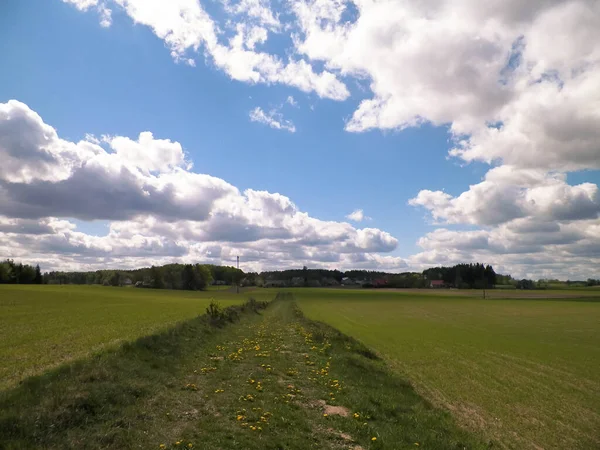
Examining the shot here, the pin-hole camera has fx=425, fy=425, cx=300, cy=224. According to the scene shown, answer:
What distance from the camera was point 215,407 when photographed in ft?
42.0

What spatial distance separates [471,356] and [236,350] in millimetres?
15301

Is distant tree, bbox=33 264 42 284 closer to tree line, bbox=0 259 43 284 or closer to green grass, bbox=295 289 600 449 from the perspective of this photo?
tree line, bbox=0 259 43 284

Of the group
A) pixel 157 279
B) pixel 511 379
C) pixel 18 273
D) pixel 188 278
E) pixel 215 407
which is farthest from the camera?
pixel 188 278

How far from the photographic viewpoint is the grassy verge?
9844 mm

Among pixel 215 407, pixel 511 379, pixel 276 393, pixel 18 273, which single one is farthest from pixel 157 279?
pixel 215 407

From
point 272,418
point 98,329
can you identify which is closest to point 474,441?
point 272,418

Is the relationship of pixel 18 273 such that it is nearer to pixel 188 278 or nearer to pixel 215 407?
pixel 188 278

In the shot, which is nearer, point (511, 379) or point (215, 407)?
point (215, 407)

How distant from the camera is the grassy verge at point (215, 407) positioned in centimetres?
984

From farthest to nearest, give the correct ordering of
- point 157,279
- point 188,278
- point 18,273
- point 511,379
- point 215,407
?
1. point 188,278
2. point 157,279
3. point 18,273
4. point 511,379
5. point 215,407

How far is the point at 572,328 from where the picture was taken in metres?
48.3

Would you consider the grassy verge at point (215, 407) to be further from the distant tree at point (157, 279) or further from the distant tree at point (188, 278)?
the distant tree at point (157, 279)

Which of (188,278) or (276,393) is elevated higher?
(188,278)

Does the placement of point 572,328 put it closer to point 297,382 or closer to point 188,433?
point 297,382
